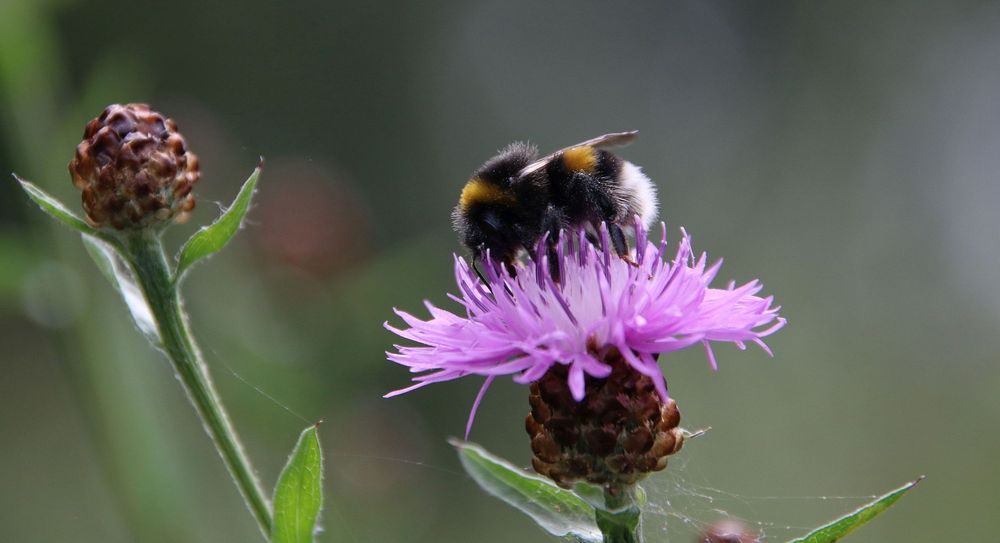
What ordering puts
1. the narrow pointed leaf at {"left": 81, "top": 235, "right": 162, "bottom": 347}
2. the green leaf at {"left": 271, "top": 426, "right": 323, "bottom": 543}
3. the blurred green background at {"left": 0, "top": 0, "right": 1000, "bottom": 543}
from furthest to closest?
the blurred green background at {"left": 0, "top": 0, "right": 1000, "bottom": 543} < the narrow pointed leaf at {"left": 81, "top": 235, "right": 162, "bottom": 347} < the green leaf at {"left": 271, "top": 426, "right": 323, "bottom": 543}

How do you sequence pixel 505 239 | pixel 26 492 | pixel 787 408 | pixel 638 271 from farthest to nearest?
pixel 787 408
pixel 26 492
pixel 505 239
pixel 638 271

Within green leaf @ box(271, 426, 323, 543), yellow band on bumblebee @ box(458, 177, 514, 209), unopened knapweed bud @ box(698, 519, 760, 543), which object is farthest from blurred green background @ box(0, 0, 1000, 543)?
green leaf @ box(271, 426, 323, 543)

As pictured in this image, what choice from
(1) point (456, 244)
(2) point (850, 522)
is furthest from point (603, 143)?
(1) point (456, 244)

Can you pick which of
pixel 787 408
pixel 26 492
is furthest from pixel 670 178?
pixel 26 492

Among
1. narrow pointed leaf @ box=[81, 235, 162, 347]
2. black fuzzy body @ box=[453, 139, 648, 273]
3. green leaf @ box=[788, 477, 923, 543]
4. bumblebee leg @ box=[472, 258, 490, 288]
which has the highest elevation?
narrow pointed leaf @ box=[81, 235, 162, 347]

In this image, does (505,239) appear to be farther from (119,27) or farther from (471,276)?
(119,27)

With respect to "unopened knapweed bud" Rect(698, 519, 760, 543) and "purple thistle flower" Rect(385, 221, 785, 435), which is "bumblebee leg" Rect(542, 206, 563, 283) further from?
"unopened knapweed bud" Rect(698, 519, 760, 543)

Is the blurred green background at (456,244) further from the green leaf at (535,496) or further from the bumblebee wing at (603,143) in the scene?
the bumblebee wing at (603,143)
